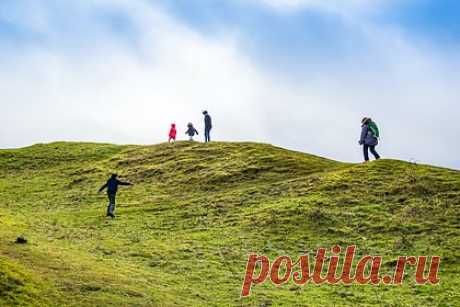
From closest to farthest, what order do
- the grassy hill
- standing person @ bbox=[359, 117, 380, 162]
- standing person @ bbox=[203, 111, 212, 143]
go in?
the grassy hill < standing person @ bbox=[359, 117, 380, 162] < standing person @ bbox=[203, 111, 212, 143]

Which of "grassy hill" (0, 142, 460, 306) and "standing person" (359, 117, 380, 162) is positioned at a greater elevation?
"standing person" (359, 117, 380, 162)

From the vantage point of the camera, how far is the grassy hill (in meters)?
22.8

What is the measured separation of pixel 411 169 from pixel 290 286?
20.6 m

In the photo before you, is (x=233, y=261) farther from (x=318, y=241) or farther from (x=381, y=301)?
(x=381, y=301)

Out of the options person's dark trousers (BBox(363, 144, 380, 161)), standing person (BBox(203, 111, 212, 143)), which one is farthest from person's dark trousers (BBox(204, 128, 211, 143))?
person's dark trousers (BBox(363, 144, 380, 161))

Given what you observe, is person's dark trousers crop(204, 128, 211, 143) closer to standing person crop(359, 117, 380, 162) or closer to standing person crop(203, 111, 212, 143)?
standing person crop(203, 111, 212, 143)

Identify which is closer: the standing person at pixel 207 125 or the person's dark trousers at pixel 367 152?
the person's dark trousers at pixel 367 152

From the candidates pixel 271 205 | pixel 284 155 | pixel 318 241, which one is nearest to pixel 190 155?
pixel 284 155

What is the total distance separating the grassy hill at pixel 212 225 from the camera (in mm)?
22844

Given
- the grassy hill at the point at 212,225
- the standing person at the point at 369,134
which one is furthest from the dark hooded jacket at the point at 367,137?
the grassy hill at the point at 212,225

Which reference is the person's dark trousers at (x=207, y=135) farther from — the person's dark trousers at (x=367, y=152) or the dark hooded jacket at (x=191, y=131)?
the person's dark trousers at (x=367, y=152)

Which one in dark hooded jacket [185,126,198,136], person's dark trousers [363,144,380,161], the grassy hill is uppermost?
dark hooded jacket [185,126,198,136]

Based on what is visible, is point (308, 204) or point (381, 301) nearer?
point (381, 301)

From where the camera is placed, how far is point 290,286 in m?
25.1
